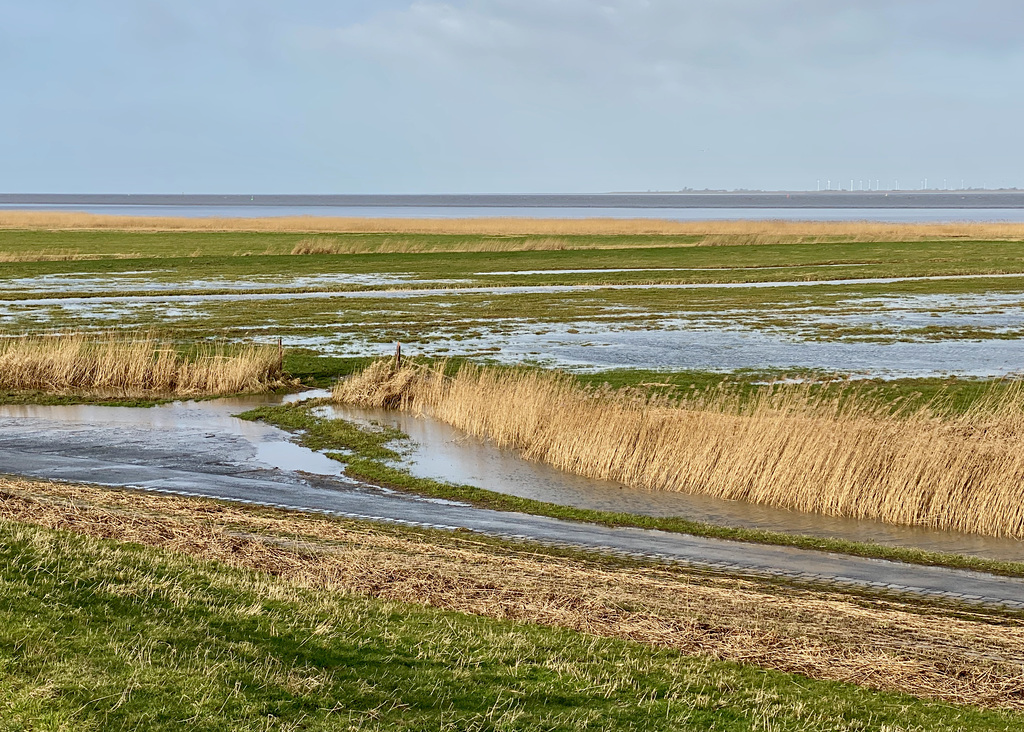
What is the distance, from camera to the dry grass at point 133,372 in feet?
99.6

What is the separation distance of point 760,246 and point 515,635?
77.0 m

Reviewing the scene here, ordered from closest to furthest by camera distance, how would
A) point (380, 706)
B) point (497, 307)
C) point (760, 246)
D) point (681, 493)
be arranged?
point (380, 706)
point (681, 493)
point (497, 307)
point (760, 246)

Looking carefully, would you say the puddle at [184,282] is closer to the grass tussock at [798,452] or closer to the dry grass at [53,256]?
the dry grass at [53,256]

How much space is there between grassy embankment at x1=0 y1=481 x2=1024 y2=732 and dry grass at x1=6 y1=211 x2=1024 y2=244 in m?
74.4

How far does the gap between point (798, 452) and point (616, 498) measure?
3201 mm

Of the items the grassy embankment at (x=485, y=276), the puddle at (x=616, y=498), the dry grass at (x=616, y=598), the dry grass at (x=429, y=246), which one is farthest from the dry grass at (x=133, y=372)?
the dry grass at (x=429, y=246)

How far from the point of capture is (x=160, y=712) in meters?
7.74

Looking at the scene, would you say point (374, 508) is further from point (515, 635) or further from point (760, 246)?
point (760, 246)

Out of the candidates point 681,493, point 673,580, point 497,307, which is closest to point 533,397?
point 681,493

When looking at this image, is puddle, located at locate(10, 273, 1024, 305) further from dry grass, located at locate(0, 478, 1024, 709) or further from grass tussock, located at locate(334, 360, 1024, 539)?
dry grass, located at locate(0, 478, 1024, 709)

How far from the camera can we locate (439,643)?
32.4 ft

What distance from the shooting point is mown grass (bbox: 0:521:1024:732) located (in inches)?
312

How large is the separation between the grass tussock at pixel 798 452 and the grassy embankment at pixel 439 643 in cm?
519

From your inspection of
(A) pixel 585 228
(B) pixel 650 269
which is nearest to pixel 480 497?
(B) pixel 650 269
